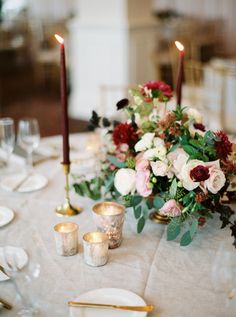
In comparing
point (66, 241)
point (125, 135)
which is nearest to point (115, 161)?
point (125, 135)

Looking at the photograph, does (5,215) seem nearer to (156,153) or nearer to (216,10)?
(156,153)

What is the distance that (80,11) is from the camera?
5227 mm

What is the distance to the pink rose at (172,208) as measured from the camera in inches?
47.1

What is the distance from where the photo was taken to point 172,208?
1.20m

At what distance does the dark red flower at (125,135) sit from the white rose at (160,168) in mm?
187

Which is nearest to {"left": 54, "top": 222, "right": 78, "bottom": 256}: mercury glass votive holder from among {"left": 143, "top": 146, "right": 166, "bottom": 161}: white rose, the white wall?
{"left": 143, "top": 146, "right": 166, "bottom": 161}: white rose

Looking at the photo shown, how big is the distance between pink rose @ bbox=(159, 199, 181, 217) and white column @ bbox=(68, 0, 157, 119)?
3626mm

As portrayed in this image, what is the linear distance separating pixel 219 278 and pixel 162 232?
41cm

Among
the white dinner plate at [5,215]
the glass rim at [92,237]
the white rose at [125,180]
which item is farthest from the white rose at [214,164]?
the white dinner plate at [5,215]

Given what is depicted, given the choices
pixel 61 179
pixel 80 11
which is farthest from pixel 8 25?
pixel 61 179

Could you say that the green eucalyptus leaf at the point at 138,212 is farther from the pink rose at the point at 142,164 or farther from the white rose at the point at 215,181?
the white rose at the point at 215,181

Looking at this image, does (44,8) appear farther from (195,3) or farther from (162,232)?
(162,232)

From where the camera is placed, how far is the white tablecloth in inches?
39.5

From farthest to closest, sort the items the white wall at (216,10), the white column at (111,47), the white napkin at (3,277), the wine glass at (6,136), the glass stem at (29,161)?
the white wall at (216,10)
the white column at (111,47)
the glass stem at (29,161)
the wine glass at (6,136)
the white napkin at (3,277)
